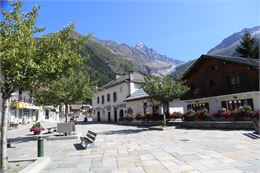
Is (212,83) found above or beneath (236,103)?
above

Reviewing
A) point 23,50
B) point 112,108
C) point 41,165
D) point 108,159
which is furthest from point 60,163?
point 112,108

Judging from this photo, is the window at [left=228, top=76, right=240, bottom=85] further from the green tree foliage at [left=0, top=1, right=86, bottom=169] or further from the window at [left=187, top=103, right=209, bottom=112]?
the green tree foliage at [left=0, top=1, right=86, bottom=169]

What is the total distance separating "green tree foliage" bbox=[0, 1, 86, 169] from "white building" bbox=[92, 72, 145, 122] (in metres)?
30.3

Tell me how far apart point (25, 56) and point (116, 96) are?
35362 mm

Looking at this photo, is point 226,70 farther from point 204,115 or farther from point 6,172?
point 6,172

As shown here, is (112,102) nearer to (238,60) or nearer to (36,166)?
(238,60)

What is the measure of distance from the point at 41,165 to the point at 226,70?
80.8ft

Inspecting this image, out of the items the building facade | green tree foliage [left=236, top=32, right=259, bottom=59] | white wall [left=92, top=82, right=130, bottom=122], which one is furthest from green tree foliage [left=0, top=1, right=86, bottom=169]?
green tree foliage [left=236, top=32, right=259, bottom=59]

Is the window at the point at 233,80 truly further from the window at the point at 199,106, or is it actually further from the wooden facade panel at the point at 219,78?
the window at the point at 199,106

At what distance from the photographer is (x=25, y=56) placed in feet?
25.4

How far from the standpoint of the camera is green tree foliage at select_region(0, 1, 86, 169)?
764 cm

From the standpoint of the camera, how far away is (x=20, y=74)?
7.71 m

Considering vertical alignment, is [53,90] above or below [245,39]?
below

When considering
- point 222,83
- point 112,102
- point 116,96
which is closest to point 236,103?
point 222,83
